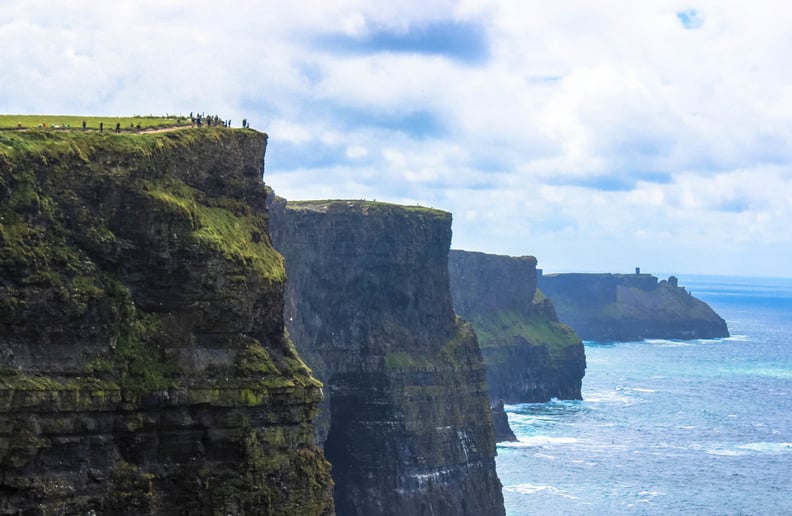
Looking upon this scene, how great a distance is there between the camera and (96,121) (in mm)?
89188

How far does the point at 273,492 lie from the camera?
2854 inches

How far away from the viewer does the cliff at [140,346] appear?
6431 centimetres

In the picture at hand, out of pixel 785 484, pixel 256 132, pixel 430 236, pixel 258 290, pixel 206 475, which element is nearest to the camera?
pixel 206 475

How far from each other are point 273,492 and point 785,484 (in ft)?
471

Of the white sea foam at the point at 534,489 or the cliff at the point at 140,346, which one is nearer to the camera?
the cliff at the point at 140,346

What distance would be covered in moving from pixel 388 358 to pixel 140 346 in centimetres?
9379

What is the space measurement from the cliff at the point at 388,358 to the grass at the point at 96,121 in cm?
5723

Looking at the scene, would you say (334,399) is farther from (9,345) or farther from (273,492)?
(9,345)

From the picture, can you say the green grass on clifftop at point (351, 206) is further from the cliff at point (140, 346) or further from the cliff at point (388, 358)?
the cliff at point (140, 346)

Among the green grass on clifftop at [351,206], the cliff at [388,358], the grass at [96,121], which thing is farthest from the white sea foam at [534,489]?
the grass at [96,121]

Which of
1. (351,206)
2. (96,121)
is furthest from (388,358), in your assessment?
(96,121)

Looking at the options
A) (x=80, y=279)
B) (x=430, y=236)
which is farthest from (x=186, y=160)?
(x=430, y=236)

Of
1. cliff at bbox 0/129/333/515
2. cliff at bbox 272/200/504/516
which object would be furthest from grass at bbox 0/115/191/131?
cliff at bbox 272/200/504/516

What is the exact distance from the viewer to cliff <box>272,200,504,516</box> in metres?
155
